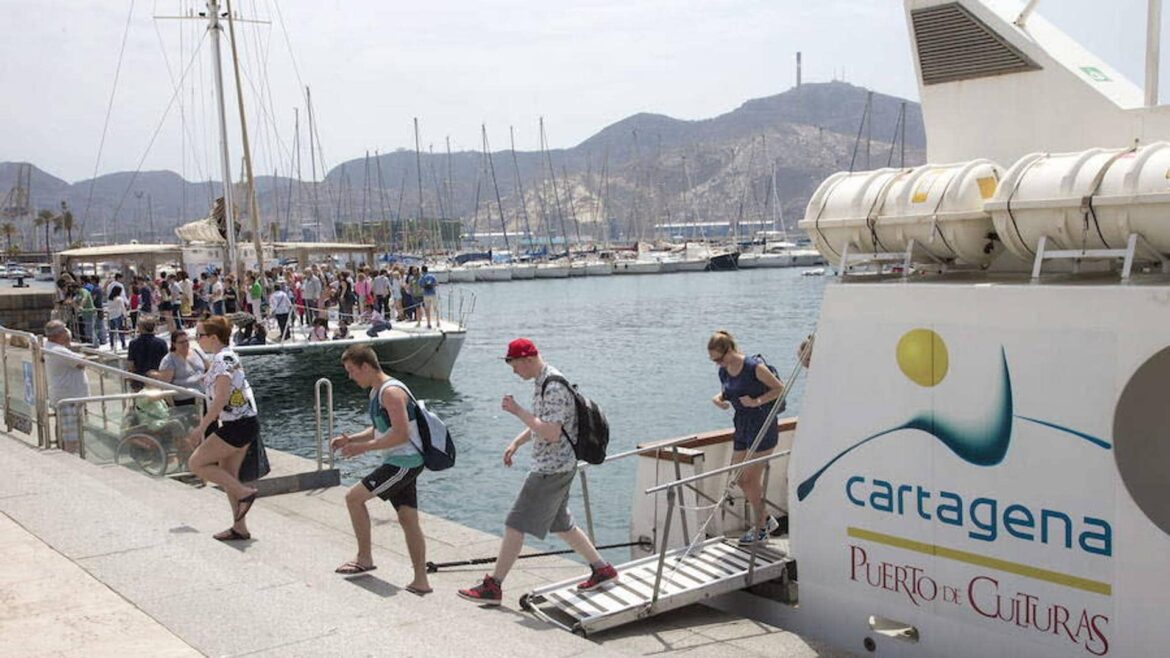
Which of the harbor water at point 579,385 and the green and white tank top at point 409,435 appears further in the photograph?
the harbor water at point 579,385

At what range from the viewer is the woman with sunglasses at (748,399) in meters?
8.63

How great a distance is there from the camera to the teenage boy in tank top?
7.12m

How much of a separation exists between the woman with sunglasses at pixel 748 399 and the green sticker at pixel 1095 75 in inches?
117

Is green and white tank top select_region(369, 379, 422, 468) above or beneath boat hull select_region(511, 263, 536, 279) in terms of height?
above

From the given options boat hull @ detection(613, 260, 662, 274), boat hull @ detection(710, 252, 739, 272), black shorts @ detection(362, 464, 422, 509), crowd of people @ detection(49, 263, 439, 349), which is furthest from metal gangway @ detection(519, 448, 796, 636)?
boat hull @ detection(710, 252, 739, 272)

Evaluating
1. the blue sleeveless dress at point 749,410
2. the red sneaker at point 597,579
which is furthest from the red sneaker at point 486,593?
the blue sleeveless dress at point 749,410

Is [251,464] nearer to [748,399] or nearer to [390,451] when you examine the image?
[390,451]

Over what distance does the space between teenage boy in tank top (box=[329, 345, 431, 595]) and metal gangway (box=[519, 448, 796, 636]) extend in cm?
89

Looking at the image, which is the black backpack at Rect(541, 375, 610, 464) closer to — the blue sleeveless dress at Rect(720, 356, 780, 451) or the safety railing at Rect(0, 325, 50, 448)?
the blue sleeveless dress at Rect(720, 356, 780, 451)

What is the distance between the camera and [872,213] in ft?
23.8

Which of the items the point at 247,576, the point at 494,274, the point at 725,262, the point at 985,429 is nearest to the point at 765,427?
the point at 985,429

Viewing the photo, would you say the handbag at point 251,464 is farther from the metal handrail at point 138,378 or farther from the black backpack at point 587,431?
the black backpack at point 587,431

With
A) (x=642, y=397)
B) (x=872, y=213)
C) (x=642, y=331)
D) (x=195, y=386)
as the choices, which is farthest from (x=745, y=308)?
(x=872, y=213)

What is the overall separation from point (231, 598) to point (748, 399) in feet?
13.2
